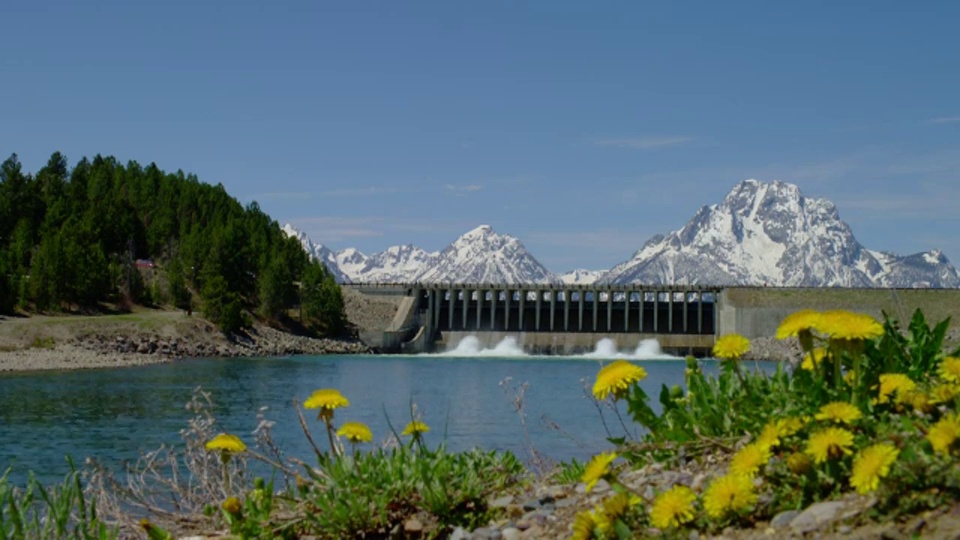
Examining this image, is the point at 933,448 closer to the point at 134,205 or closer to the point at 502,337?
the point at 502,337

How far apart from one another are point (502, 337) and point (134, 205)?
2024 inches

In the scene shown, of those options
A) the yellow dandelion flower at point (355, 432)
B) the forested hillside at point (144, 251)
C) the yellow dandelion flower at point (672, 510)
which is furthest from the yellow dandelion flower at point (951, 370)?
the forested hillside at point (144, 251)

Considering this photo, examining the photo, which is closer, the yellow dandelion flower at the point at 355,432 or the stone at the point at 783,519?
the stone at the point at 783,519

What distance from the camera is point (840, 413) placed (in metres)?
5.51

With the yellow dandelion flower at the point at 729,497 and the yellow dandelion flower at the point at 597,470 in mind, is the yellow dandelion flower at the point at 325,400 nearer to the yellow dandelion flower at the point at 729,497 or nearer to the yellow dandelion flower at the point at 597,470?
the yellow dandelion flower at the point at 597,470

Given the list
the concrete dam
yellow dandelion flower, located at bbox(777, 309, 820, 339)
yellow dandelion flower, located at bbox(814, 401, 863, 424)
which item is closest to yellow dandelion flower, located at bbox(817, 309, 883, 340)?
yellow dandelion flower, located at bbox(777, 309, 820, 339)

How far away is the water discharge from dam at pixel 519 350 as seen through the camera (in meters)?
102

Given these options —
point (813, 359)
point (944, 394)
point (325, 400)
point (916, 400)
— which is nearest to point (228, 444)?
point (325, 400)

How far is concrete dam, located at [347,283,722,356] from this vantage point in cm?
10669

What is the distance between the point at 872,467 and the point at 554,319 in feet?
353

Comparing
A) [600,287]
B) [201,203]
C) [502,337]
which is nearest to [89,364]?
[502,337]

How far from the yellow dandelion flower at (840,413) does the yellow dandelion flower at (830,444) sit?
0.32 metres

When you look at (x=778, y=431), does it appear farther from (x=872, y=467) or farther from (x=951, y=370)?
(x=951, y=370)

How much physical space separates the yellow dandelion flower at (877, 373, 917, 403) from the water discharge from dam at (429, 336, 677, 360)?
9390 centimetres
